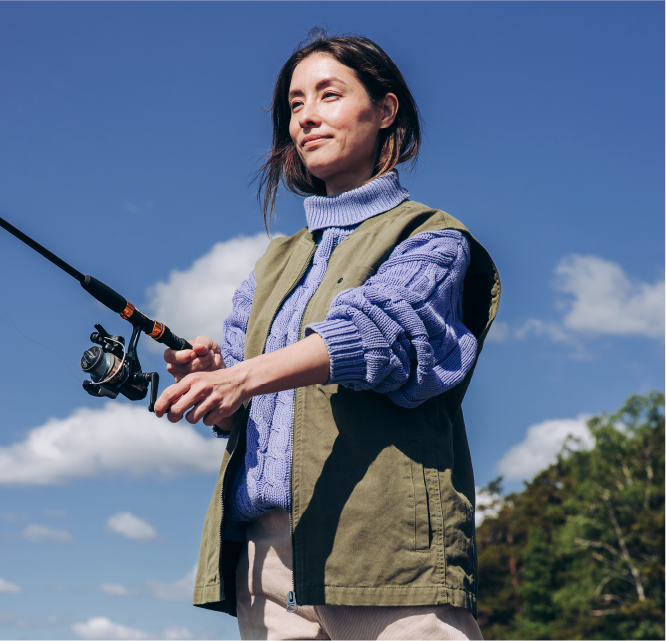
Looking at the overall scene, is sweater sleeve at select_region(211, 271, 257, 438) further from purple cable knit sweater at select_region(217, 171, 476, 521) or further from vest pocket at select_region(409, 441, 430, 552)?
vest pocket at select_region(409, 441, 430, 552)

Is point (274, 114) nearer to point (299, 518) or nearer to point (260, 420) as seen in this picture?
point (260, 420)

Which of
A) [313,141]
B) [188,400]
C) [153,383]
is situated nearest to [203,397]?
[188,400]

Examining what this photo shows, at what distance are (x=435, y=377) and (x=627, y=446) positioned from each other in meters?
45.0

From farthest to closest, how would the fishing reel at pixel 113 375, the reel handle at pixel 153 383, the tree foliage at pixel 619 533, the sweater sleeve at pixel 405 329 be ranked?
the tree foliage at pixel 619 533
the fishing reel at pixel 113 375
the reel handle at pixel 153 383
the sweater sleeve at pixel 405 329

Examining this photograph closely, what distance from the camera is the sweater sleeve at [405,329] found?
2.73 meters

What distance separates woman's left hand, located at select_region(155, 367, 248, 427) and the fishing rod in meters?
0.36

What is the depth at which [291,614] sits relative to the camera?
3.09m

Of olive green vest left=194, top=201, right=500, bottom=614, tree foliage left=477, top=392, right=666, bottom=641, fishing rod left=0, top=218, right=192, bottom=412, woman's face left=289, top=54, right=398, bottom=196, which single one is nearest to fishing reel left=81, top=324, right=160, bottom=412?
fishing rod left=0, top=218, right=192, bottom=412

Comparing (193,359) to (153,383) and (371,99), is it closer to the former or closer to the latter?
(153,383)

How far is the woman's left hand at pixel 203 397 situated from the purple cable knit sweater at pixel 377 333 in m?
0.35

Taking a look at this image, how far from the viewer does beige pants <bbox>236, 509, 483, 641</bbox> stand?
279 cm

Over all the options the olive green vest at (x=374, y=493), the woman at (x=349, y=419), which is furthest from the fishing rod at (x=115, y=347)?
the olive green vest at (x=374, y=493)

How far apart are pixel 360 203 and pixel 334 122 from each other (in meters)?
0.42

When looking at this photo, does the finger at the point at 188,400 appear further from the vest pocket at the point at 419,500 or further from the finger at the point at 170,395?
the vest pocket at the point at 419,500
